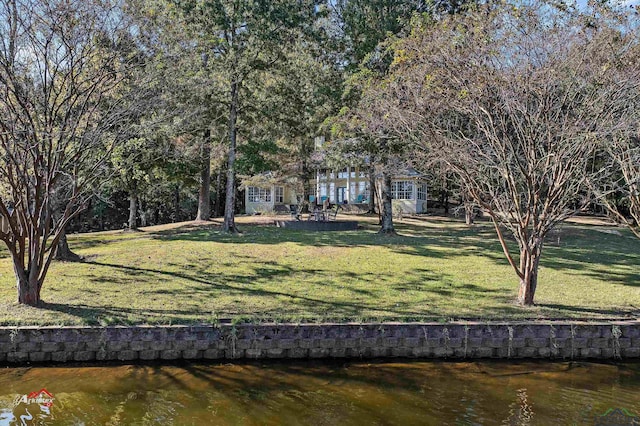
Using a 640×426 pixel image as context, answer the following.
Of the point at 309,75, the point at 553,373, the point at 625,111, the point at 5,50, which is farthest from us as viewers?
the point at 309,75

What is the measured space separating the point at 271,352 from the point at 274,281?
379 cm

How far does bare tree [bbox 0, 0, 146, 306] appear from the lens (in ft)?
27.1

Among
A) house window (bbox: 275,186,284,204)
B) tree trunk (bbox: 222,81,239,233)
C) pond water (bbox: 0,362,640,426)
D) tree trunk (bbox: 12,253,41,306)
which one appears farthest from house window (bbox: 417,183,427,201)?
tree trunk (bbox: 12,253,41,306)

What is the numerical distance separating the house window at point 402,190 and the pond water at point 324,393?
26.7 m

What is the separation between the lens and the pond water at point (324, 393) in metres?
5.98

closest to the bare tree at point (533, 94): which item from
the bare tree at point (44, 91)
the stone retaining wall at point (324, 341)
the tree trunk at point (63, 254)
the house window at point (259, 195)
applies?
the stone retaining wall at point (324, 341)

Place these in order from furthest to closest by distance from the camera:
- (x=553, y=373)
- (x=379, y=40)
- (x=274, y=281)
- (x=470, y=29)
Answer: (x=379, y=40)
(x=274, y=281)
(x=470, y=29)
(x=553, y=373)

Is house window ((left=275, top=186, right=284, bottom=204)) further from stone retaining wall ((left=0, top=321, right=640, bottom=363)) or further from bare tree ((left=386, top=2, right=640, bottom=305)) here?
stone retaining wall ((left=0, top=321, right=640, bottom=363))

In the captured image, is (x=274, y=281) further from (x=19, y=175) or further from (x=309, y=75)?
(x=309, y=75)

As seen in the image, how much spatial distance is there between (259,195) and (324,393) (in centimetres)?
3063

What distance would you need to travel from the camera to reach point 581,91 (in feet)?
29.3

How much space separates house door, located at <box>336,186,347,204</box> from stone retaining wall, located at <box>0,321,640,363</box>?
31.3m

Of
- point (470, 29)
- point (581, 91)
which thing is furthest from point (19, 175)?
point (581, 91)

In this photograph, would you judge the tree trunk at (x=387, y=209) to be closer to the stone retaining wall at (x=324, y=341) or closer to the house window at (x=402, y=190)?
the stone retaining wall at (x=324, y=341)
